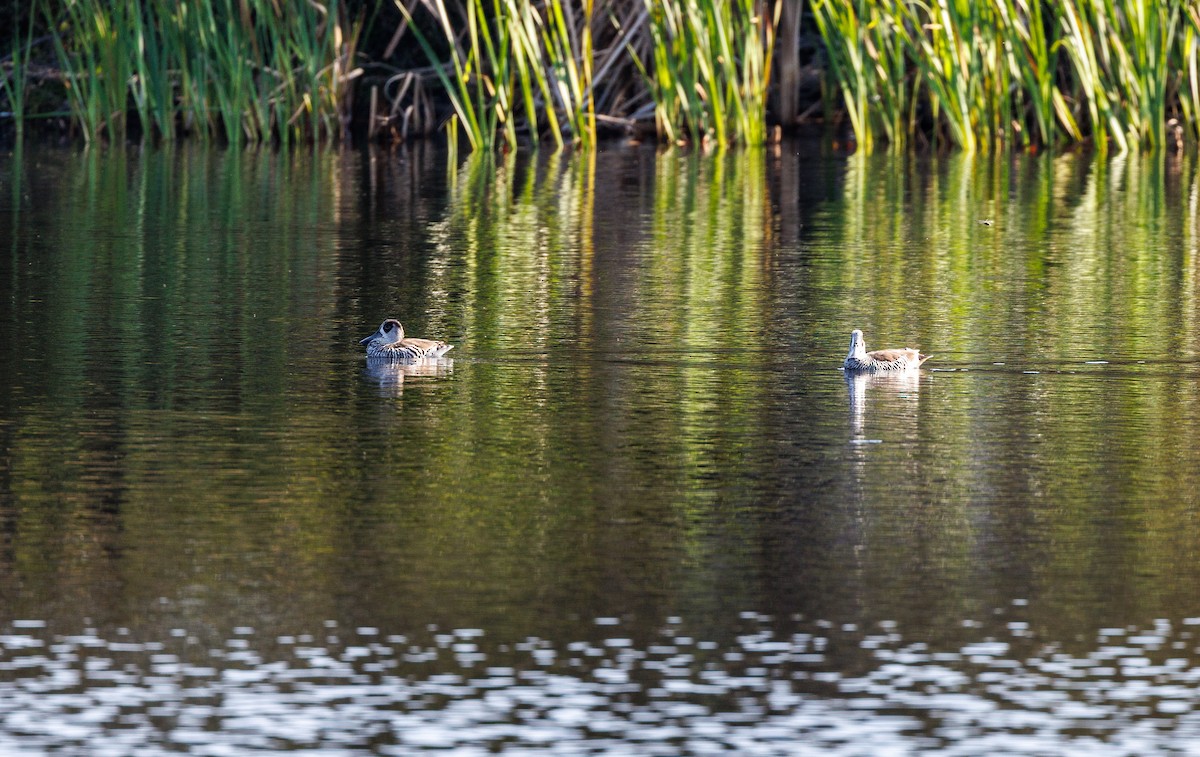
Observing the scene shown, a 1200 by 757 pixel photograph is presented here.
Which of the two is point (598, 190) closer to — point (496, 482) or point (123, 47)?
point (123, 47)

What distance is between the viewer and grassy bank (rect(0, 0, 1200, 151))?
2231cm

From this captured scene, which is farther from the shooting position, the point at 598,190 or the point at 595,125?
the point at 595,125

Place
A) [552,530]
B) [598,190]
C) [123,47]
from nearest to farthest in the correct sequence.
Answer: [552,530] → [598,190] → [123,47]

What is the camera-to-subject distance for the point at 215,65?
25.0 m

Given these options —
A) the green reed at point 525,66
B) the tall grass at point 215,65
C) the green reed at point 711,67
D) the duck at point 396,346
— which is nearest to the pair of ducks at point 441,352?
the duck at point 396,346

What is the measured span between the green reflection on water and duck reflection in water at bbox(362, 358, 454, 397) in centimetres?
7

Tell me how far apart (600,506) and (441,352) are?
3233mm

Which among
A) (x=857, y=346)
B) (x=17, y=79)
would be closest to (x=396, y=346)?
(x=857, y=346)

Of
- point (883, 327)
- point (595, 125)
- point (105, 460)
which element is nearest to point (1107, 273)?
point (883, 327)

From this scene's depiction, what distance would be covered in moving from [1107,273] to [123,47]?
1349cm

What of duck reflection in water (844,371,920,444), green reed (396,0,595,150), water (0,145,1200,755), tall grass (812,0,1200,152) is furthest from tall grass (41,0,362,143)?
duck reflection in water (844,371,920,444)

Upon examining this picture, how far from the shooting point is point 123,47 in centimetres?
2403

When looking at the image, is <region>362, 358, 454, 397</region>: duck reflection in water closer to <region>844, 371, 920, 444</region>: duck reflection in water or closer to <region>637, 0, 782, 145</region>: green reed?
<region>844, 371, 920, 444</region>: duck reflection in water

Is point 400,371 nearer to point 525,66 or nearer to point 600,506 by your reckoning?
point 600,506
